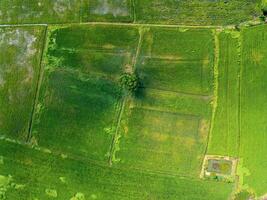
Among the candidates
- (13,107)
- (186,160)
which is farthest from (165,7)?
(13,107)

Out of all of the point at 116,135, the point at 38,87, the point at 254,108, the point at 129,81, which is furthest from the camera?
the point at 38,87

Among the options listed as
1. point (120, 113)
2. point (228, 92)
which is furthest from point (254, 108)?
point (120, 113)

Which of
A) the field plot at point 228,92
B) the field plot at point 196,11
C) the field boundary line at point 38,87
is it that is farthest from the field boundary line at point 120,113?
the field boundary line at point 38,87

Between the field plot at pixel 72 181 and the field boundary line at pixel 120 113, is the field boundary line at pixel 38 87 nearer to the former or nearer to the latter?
the field plot at pixel 72 181

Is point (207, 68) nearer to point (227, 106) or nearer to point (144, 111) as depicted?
point (227, 106)

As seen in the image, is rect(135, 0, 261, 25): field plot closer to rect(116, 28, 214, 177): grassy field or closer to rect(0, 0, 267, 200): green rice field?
rect(0, 0, 267, 200): green rice field

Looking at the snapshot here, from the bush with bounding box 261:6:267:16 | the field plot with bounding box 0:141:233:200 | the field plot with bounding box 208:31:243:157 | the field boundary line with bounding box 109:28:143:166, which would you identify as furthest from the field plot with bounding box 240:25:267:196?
the field boundary line with bounding box 109:28:143:166

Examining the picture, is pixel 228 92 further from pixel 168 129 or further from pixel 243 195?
pixel 243 195
